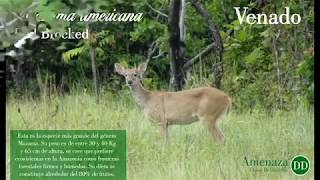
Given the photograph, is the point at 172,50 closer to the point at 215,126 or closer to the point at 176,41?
the point at 176,41

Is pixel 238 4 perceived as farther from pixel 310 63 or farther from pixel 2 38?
pixel 2 38

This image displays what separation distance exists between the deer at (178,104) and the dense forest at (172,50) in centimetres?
5

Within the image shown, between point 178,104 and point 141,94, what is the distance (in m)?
0.25

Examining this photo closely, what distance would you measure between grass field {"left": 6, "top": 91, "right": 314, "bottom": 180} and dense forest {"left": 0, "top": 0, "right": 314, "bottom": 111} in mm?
87

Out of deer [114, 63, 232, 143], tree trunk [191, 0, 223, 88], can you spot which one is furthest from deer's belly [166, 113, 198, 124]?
tree trunk [191, 0, 223, 88]

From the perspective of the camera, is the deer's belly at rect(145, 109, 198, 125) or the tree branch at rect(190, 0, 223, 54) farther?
the deer's belly at rect(145, 109, 198, 125)

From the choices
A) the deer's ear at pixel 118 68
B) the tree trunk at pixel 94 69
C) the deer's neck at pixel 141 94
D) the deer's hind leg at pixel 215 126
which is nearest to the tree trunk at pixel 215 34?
the deer's hind leg at pixel 215 126

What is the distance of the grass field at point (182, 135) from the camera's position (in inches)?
170

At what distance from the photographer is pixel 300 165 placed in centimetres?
432

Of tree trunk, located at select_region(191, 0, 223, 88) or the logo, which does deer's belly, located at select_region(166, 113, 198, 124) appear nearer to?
tree trunk, located at select_region(191, 0, 223, 88)

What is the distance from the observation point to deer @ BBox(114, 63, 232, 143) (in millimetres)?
4367
